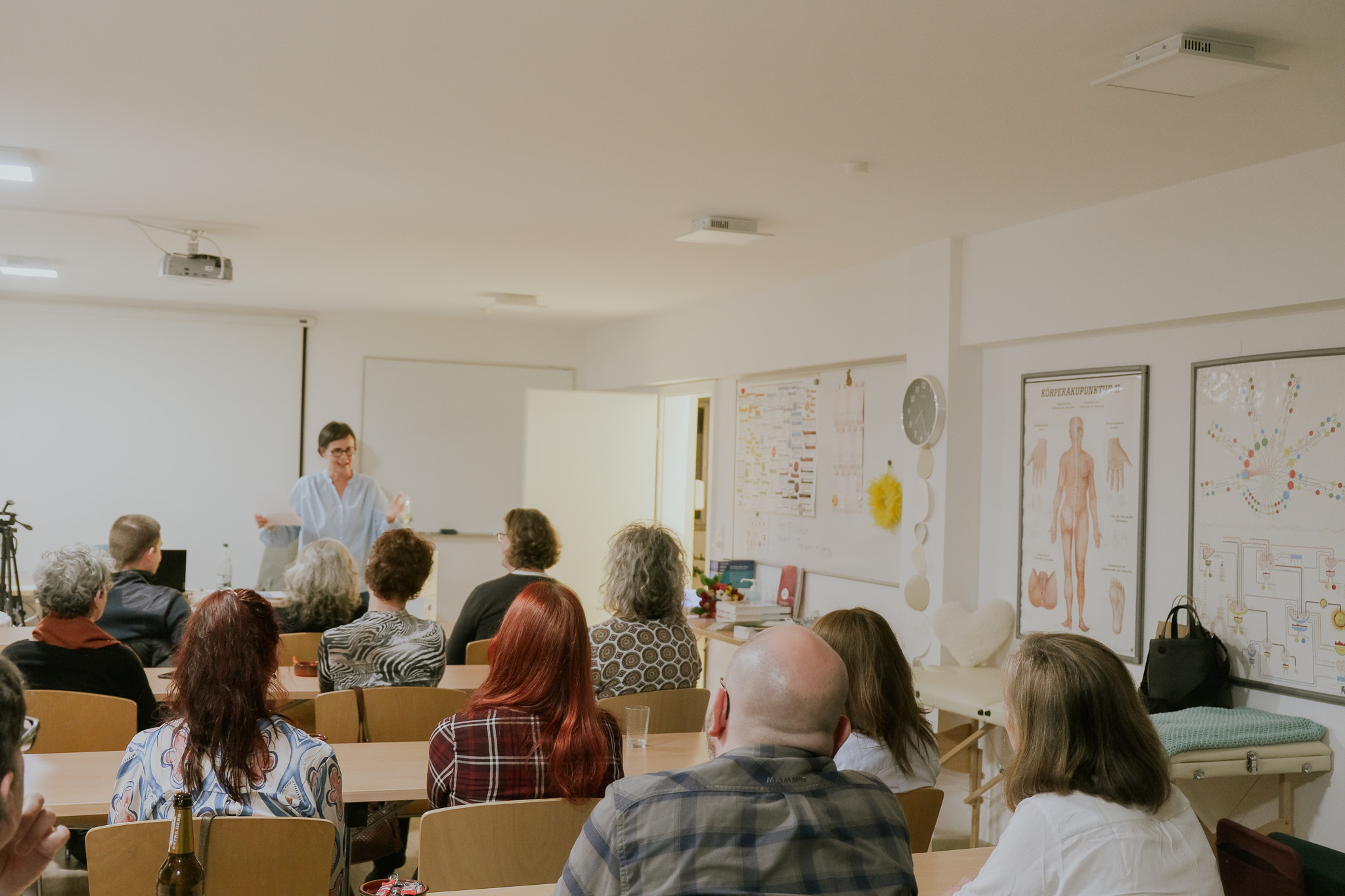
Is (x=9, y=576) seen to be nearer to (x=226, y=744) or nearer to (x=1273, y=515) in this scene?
(x=226, y=744)

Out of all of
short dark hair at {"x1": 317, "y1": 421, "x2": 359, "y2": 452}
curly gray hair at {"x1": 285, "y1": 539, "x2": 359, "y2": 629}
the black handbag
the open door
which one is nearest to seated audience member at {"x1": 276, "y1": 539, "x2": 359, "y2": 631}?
curly gray hair at {"x1": 285, "y1": 539, "x2": 359, "y2": 629}

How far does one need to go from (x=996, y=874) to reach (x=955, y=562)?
10.0 ft

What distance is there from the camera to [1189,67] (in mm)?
2498

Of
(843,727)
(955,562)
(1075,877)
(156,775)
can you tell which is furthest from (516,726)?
(955,562)

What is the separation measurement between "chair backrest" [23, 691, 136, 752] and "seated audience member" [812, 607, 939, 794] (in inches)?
75.2

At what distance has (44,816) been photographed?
117 centimetres

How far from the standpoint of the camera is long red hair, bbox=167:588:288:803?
6.61 feet

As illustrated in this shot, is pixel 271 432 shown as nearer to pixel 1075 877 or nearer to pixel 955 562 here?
pixel 955 562

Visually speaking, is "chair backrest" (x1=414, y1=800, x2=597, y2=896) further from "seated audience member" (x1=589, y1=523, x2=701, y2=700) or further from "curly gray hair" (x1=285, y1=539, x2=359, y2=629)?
"curly gray hair" (x1=285, y1=539, x2=359, y2=629)

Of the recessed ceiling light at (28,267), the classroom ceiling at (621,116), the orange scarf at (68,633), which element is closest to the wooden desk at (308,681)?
the orange scarf at (68,633)

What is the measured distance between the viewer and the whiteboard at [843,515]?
17.4 feet

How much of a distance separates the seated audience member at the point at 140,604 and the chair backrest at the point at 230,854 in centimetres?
225

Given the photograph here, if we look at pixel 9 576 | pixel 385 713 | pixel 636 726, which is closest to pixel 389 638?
pixel 385 713

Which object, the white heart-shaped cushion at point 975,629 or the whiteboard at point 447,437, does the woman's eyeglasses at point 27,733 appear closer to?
the white heart-shaped cushion at point 975,629
